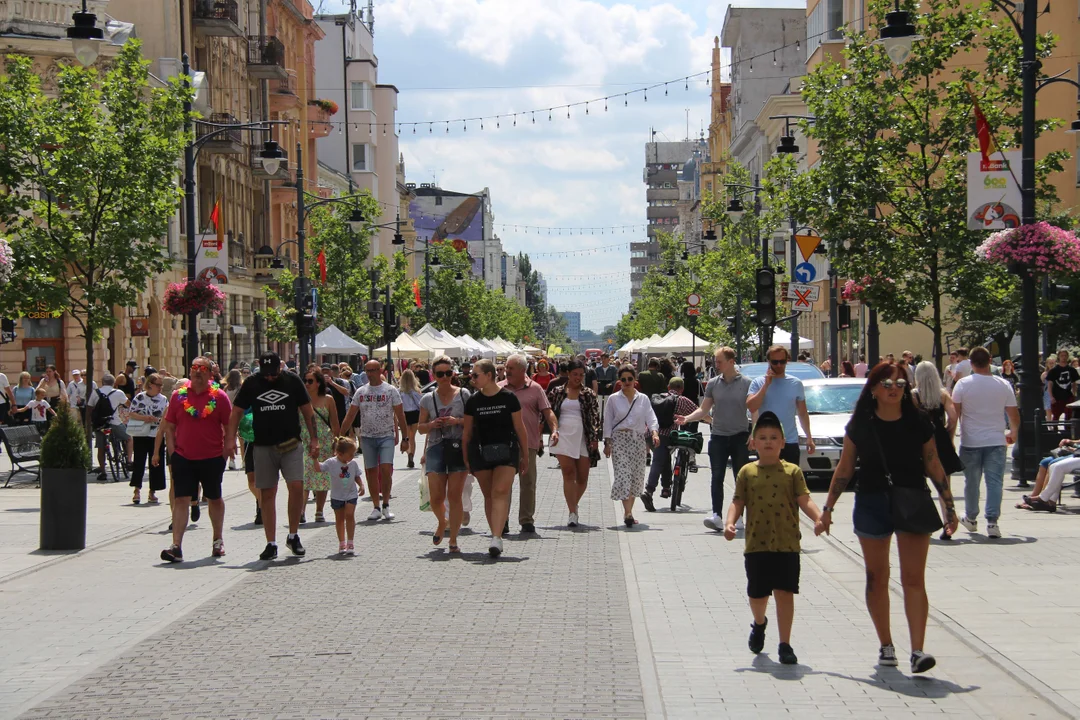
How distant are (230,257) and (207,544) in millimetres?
36782

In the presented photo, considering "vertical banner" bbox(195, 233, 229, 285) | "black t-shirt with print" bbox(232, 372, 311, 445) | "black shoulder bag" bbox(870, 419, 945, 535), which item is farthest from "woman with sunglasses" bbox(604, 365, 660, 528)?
"vertical banner" bbox(195, 233, 229, 285)

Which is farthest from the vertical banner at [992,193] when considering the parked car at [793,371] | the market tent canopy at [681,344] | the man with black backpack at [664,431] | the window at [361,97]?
the window at [361,97]

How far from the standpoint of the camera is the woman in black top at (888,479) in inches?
304

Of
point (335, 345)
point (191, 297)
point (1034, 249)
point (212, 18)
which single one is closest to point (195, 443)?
point (1034, 249)

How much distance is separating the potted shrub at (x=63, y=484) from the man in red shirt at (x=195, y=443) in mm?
1167

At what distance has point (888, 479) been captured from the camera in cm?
777

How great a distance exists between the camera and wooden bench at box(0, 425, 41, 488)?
71.0 ft

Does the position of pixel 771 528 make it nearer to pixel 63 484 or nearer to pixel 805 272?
pixel 63 484

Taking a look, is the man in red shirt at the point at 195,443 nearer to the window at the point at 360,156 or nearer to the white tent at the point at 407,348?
the white tent at the point at 407,348

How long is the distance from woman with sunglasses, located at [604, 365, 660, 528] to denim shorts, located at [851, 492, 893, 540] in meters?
7.46

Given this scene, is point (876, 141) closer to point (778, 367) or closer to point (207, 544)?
point (778, 367)

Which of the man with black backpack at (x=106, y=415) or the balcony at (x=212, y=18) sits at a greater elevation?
the balcony at (x=212, y=18)

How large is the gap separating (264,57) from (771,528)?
51.0m

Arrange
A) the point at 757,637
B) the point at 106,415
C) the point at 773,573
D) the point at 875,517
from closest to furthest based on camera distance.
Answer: the point at 875,517 < the point at 773,573 < the point at 757,637 < the point at 106,415
